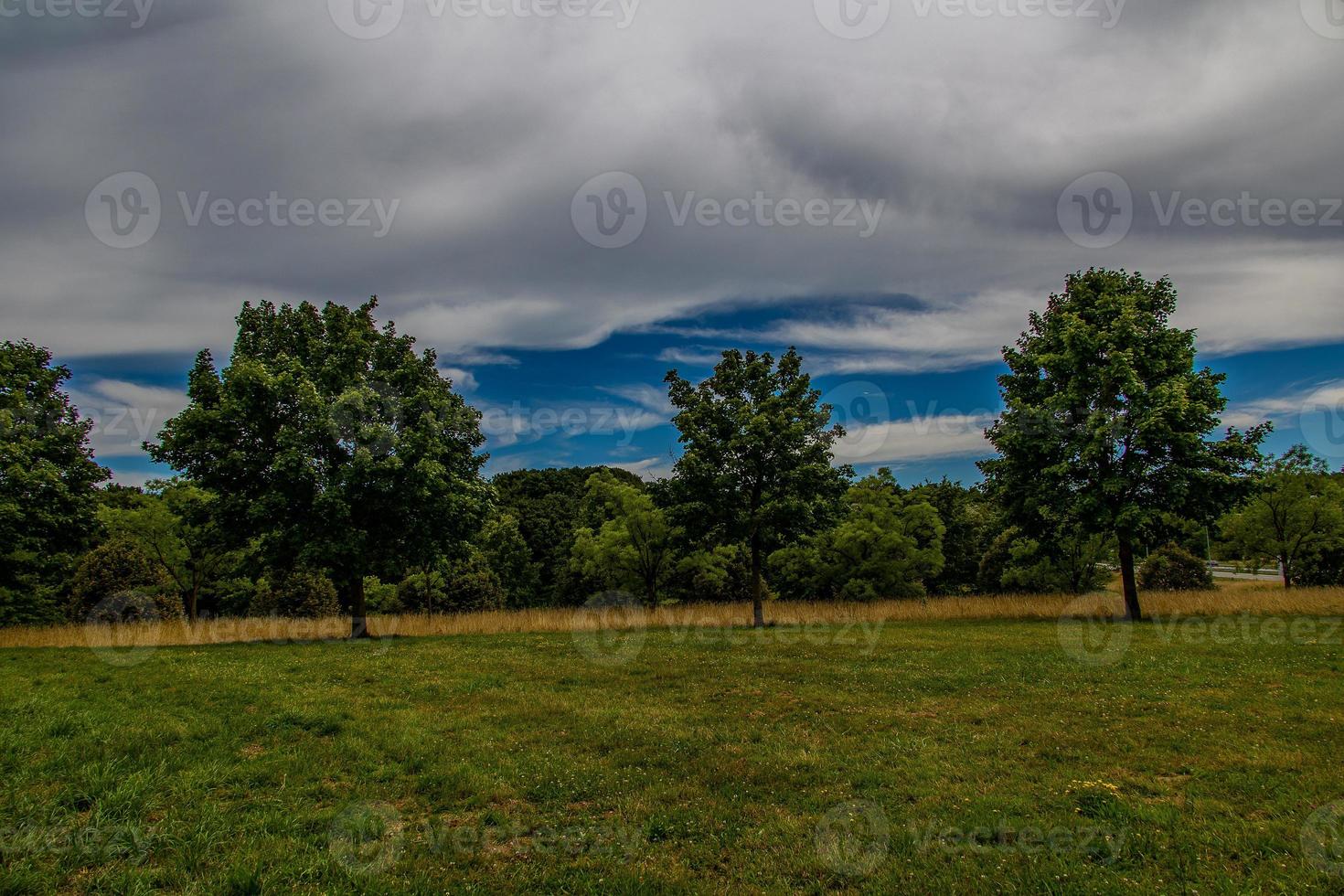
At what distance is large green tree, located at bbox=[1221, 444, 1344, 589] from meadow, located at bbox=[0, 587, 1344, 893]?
77.6 ft

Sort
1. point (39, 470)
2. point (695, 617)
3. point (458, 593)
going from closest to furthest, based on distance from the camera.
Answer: point (39, 470) → point (695, 617) → point (458, 593)

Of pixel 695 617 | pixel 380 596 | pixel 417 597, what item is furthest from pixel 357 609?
pixel 417 597

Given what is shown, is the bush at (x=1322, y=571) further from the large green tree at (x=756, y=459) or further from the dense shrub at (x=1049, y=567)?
the large green tree at (x=756, y=459)

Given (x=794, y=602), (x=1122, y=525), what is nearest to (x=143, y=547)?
(x=794, y=602)

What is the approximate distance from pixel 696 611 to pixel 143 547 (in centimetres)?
3350

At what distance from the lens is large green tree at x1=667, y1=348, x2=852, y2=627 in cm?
2794

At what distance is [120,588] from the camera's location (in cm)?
3197

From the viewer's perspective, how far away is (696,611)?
30953mm

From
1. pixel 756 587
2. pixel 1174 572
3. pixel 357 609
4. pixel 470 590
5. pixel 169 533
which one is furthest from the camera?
pixel 470 590

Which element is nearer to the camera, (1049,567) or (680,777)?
(680,777)

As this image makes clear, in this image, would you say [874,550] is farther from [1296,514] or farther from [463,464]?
[463,464]

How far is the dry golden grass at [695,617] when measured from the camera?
23.6 meters

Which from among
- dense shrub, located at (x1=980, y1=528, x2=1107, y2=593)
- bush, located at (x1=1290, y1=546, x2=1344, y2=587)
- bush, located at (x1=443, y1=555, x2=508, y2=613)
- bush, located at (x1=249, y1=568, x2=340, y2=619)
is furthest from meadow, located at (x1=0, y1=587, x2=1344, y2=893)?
bush, located at (x1=443, y1=555, x2=508, y2=613)

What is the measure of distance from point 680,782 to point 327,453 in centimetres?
2172
